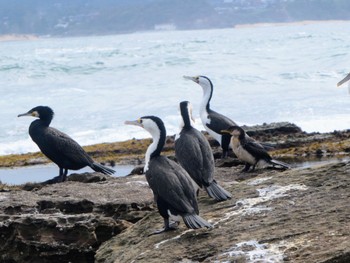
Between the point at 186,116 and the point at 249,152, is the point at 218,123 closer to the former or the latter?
the point at 249,152

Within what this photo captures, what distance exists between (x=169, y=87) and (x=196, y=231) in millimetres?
36339

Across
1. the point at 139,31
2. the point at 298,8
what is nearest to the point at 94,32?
the point at 139,31

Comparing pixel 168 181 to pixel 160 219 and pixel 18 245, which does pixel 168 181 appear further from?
pixel 18 245

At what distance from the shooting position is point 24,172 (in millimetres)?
18312

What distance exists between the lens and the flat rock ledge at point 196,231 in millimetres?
6738

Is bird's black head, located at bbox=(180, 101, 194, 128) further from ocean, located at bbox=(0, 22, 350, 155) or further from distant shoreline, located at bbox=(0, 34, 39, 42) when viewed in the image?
distant shoreline, located at bbox=(0, 34, 39, 42)

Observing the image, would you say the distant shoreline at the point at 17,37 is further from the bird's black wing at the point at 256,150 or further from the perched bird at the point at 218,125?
the bird's black wing at the point at 256,150

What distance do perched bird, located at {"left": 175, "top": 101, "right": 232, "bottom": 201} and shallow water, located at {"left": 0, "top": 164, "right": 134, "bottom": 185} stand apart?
20.7ft

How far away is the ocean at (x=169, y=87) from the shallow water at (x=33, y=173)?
253 inches

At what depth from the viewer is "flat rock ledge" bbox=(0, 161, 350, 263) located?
6738mm

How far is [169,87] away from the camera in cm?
4369

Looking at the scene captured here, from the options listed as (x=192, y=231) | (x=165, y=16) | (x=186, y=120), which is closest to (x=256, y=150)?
(x=186, y=120)

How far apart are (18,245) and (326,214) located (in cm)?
291

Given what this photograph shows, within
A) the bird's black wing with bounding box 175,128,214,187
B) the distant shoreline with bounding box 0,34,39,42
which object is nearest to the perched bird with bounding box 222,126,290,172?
the bird's black wing with bounding box 175,128,214,187
